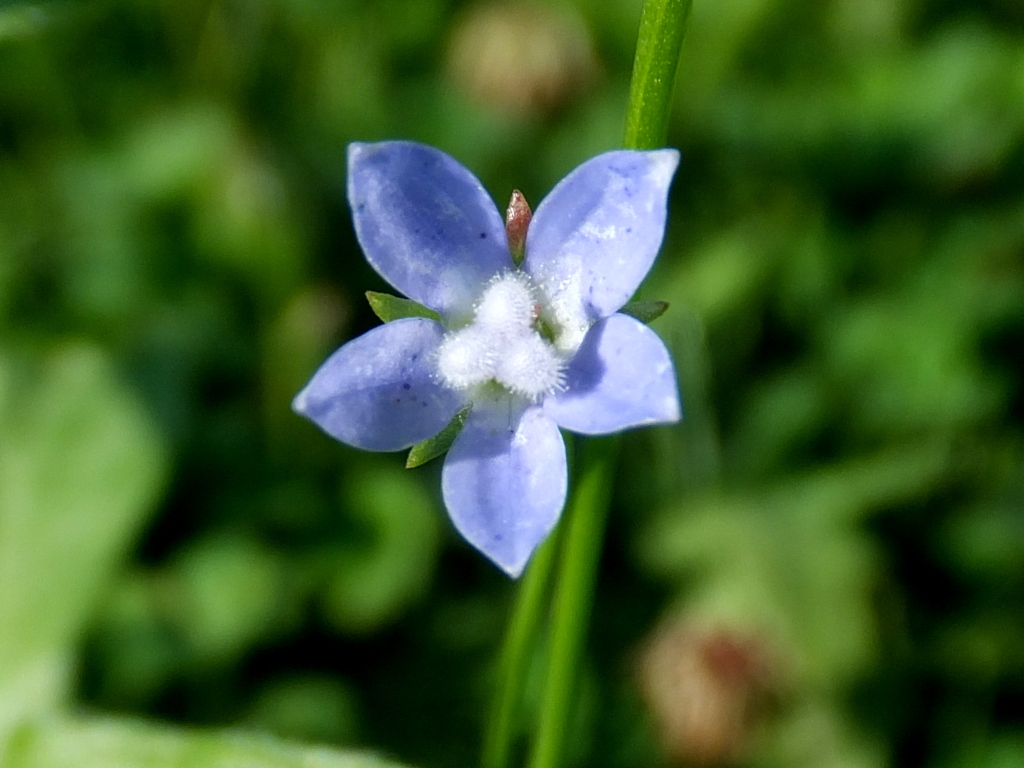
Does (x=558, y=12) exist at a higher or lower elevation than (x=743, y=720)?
higher

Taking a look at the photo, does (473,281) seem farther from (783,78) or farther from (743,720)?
(783,78)

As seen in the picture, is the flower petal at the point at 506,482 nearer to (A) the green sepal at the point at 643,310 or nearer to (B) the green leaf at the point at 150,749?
(A) the green sepal at the point at 643,310

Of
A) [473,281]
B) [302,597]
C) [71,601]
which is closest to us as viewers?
[473,281]

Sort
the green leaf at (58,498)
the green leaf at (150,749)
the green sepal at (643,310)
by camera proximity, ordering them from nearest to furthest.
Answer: the green sepal at (643,310)
the green leaf at (150,749)
the green leaf at (58,498)

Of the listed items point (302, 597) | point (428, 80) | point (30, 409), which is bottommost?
point (302, 597)

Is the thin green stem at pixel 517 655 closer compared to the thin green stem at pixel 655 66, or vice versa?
the thin green stem at pixel 655 66

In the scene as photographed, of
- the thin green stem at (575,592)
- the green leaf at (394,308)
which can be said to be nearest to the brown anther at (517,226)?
the green leaf at (394,308)

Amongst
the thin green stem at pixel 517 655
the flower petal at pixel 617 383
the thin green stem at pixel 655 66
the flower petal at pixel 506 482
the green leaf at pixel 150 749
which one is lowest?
the green leaf at pixel 150 749

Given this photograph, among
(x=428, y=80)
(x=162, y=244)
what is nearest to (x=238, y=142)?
(x=162, y=244)

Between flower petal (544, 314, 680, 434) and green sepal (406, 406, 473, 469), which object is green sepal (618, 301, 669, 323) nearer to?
flower petal (544, 314, 680, 434)
